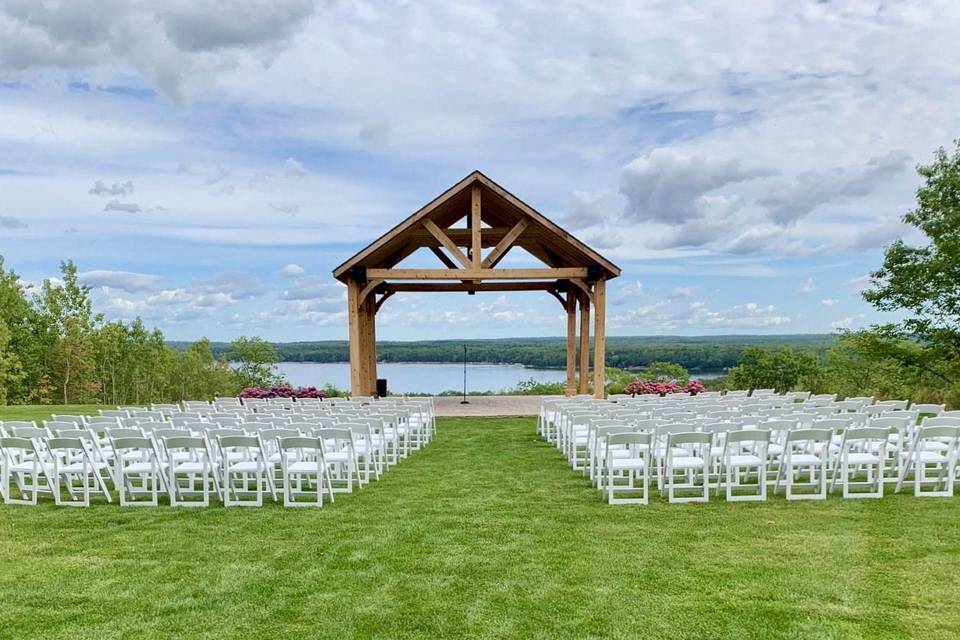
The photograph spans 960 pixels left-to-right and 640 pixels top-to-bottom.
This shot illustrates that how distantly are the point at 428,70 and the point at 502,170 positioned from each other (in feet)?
15.8

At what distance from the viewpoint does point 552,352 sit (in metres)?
39.2

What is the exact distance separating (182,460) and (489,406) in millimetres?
10433

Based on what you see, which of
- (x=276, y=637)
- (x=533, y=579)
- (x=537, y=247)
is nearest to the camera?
(x=276, y=637)

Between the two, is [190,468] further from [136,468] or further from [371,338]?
[371,338]

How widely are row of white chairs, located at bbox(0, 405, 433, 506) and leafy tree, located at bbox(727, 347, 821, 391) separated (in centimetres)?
1884

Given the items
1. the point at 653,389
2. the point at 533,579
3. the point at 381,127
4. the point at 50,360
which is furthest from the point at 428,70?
the point at 50,360

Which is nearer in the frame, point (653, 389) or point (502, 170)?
point (653, 389)

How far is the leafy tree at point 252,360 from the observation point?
44281mm

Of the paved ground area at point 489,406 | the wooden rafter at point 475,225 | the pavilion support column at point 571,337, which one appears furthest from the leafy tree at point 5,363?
the pavilion support column at point 571,337

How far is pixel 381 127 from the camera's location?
19594mm

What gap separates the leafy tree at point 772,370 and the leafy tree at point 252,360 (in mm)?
30638

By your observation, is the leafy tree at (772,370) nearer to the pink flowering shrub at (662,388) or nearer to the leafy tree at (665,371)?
the leafy tree at (665,371)

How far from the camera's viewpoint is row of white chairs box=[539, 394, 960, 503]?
6543 millimetres

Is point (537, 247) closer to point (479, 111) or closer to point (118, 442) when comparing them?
point (479, 111)
